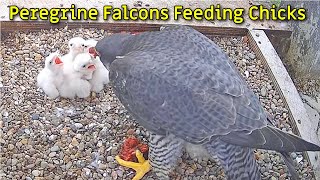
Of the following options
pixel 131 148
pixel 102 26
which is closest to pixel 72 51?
pixel 102 26

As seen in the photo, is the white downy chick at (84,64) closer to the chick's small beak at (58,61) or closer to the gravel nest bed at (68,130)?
the chick's small beak at (58,61)

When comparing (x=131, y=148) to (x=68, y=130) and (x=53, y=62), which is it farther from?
(x=53, y=62)

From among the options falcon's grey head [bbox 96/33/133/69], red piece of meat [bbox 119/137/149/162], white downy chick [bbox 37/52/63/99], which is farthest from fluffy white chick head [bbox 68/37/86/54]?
red piece of meat [bbox 119/137/149/162]

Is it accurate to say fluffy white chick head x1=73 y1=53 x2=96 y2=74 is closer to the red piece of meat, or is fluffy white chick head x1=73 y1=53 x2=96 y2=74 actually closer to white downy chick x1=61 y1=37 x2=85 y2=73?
white downy chick x1=61 y1=37 x2=85 y2=73

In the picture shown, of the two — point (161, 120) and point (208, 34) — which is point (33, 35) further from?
point (161, 120)

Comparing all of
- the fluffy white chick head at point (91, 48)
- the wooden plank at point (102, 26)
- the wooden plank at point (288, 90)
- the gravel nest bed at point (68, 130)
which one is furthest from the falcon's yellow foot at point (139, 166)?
the wooden plank at point (102, 26)

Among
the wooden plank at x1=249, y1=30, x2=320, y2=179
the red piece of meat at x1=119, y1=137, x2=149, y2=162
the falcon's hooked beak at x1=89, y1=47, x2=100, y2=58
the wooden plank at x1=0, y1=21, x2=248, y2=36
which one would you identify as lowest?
the red piece of meat at x1=119, y1=137, x2=149, y2=162

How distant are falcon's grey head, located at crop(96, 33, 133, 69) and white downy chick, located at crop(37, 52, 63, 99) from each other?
0.32m

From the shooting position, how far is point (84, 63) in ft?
10.8

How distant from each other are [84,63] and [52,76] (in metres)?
0.23

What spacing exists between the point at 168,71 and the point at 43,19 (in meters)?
1.52

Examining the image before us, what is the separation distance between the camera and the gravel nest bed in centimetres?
309

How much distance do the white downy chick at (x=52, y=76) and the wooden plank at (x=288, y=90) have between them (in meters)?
1.38

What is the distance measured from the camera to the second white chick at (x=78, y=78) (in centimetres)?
331
